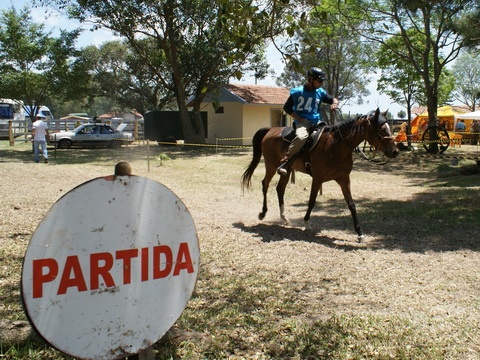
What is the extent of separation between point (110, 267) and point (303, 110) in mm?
5860

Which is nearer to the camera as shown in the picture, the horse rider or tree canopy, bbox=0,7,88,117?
the horse rider

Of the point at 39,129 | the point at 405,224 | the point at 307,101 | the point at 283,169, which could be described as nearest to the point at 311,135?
the point at 307,101

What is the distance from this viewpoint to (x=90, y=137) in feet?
91.1

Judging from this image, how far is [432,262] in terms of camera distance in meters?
5.62

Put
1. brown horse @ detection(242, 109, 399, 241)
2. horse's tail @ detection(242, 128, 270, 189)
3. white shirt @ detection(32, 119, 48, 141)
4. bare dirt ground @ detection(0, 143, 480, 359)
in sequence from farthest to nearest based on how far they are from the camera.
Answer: white shirt @ detection(32, 119, 48, 141) → horse's tail @ detection(242, 128, 270, 189) → brown horse @ detection(242, 109, 399, 241) → bare dirt ground @ detection(0, 143, 480, 359)

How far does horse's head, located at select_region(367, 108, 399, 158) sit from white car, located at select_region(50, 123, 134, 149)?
2320 centimetres

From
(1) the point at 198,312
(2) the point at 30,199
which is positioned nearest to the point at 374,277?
(1) the point at 198,312

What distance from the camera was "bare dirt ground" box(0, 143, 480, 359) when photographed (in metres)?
4.22

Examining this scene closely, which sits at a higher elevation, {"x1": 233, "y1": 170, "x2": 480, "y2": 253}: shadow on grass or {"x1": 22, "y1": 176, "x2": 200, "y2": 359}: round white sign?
{"x1": 22, "y1": 176, "x2": 200, "y2": 359}: round white sign

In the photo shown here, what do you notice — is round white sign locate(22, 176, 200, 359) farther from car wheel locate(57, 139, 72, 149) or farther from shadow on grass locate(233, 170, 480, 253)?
car wheel locate(57, 139, 72, 149)

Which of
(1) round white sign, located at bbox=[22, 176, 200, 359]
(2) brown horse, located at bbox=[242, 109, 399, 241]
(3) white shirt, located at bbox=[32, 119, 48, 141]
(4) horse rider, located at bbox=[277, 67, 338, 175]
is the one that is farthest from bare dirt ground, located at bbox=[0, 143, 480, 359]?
(3) white shirt, located at bbox=[32, 119, 48, 141]

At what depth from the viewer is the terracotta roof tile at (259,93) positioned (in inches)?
1326

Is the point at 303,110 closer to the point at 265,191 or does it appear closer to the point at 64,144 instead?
the point at 265,191

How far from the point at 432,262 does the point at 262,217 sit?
3.21 m
